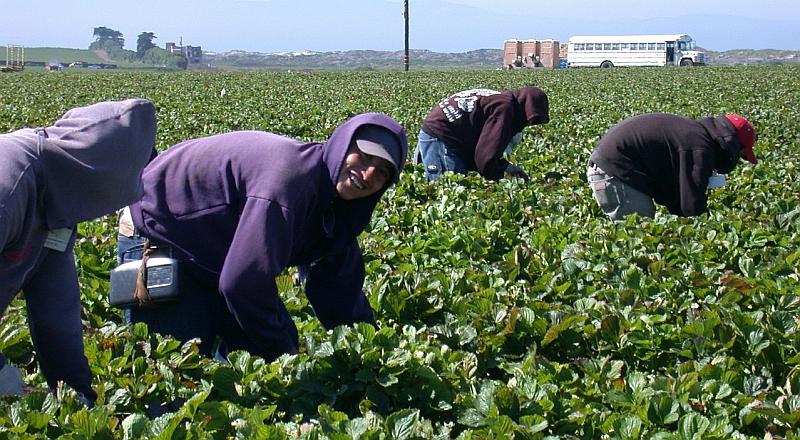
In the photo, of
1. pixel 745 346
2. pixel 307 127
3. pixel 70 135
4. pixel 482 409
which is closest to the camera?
pixel 70 135

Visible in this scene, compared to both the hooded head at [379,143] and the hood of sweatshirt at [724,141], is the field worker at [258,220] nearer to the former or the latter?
the hooded head at [379,143]

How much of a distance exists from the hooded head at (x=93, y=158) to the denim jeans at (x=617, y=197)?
15.1 feet

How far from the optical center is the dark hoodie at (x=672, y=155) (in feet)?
19.6

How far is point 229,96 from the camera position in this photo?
23.5m

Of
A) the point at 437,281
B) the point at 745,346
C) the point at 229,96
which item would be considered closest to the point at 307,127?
the point at 229,96

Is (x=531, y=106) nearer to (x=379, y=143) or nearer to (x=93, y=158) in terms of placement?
(x=379, y=143)

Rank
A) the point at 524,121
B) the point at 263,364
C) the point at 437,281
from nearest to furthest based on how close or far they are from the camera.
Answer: the point at 263,364
the point at 437,281
the point at 524,121

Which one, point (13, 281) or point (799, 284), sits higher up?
point (13, 281)

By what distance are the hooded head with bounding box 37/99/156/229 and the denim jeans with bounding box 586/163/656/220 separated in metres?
4.60

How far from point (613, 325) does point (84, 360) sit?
2.00 metres

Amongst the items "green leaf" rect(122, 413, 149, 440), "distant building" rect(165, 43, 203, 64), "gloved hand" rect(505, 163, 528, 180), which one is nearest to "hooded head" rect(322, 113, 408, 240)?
"green leaf" rect(122, 413, 149, 440)

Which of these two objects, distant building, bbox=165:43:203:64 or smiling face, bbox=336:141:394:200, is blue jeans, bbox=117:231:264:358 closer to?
smiling face, bbox=336:141:394:200

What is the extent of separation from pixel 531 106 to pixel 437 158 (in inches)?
48.2

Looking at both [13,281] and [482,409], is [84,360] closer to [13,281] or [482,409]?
[13,281]
